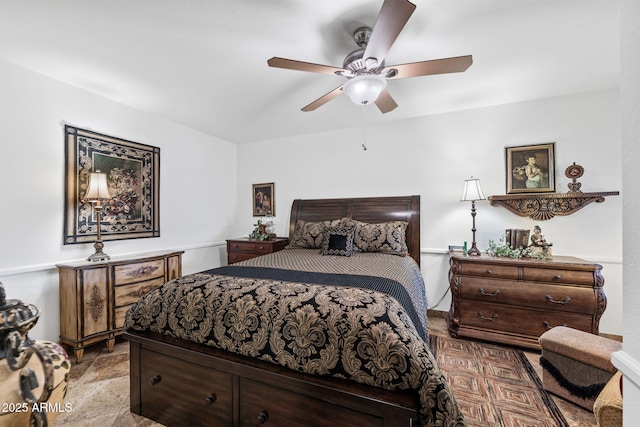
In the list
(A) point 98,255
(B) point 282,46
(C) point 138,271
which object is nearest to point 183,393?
(C) point 138,271

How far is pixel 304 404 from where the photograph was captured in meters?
1.30

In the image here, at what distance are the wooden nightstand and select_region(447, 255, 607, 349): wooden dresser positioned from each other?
228cm

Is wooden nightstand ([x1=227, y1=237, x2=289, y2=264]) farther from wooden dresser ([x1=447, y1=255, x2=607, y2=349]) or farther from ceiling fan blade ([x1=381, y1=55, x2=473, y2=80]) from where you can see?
ceiling fan blade ([x1=381, y1=55, x2=473, y2=80])

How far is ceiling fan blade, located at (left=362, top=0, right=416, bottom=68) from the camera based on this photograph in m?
1.32

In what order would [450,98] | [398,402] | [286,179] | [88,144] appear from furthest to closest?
[286,179], [450,98], [88,144], [398,402]

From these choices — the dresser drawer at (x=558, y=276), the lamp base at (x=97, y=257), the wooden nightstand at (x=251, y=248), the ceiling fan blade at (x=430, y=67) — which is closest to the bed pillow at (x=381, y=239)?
the dresser drawer at (x=558, y=276)

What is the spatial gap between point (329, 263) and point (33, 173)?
279 centimetres

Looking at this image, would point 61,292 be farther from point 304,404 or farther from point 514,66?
point 514,66

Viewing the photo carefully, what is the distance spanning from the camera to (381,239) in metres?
3.07

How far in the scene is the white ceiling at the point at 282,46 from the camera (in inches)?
67.1

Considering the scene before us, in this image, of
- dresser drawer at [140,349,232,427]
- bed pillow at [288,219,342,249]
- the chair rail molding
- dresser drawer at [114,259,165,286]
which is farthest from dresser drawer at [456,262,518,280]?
dresser drawer at [114,259,165,286]

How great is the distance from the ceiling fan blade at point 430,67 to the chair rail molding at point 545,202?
181 cm

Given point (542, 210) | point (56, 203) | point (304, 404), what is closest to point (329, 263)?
point (304, 404)

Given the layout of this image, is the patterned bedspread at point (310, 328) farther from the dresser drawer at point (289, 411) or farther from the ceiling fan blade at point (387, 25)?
the ceiling fan blade at point (387, 25)
